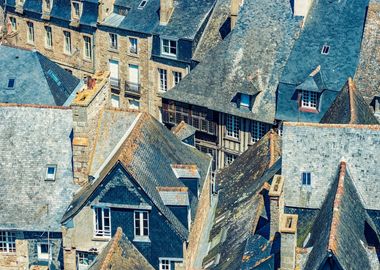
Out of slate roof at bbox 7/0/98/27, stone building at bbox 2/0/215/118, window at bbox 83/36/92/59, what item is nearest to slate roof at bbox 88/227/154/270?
stone building at bbox 2/0/215/118

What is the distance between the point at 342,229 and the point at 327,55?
2313 centimetres

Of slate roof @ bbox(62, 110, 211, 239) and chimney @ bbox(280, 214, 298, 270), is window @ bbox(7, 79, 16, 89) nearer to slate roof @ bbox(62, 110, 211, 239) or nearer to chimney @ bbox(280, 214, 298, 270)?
slate roof @ bbox(62, 110, 211, 239)

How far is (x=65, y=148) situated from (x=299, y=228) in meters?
12.1

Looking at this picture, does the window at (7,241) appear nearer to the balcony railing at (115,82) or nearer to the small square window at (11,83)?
the small square window at (11,83)

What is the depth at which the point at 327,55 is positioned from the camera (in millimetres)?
68688

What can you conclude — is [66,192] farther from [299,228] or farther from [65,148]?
[299,228]

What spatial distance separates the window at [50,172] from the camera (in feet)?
180

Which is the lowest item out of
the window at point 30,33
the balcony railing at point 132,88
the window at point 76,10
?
the balcony railing at point 132,88

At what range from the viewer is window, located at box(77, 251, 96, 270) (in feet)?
168

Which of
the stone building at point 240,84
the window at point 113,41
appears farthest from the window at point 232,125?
the window at point 113,41

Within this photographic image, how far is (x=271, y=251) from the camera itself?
4806 cm

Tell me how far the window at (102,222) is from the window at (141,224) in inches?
50.3

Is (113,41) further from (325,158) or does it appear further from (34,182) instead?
(325,158)

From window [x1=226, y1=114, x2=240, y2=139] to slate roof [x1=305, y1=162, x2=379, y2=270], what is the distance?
19001 mm
